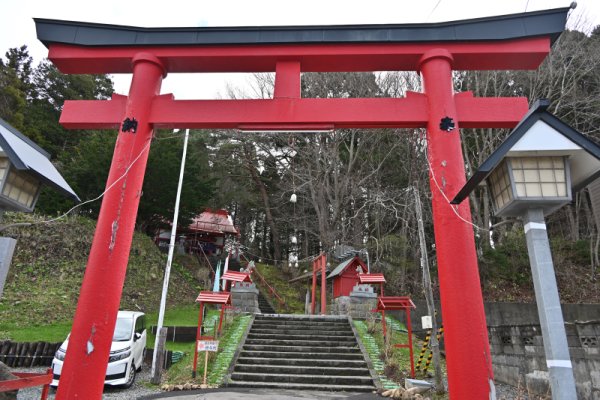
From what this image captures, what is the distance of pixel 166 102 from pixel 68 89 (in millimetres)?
26490

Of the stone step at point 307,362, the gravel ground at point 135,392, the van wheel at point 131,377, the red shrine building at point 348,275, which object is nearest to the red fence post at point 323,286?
the red shrine building at point 348,275

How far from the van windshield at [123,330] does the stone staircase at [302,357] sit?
2750mm

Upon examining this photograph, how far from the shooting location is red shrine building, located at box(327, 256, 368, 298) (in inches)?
640

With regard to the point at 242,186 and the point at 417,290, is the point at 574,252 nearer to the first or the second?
the point at 417,290

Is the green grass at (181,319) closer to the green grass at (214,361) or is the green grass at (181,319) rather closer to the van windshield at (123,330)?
the green grass at (214,361)

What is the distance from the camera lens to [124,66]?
19.0 feet

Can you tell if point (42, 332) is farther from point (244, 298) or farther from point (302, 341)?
point (302, 341)

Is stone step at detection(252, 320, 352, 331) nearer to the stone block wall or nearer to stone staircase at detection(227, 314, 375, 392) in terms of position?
stone staircase at detection(227, 314, 375, 392)

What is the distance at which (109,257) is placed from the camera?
4703 millimetres

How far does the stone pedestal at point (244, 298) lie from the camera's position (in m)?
14.8

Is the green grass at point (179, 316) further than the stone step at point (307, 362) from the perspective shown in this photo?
Yes

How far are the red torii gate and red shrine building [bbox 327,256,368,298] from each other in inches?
458

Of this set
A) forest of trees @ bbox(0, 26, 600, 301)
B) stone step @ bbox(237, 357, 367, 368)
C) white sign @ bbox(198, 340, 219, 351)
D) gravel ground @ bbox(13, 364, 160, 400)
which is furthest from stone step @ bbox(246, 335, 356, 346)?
forest of trees @ bbox(0, 26, 600, 301)

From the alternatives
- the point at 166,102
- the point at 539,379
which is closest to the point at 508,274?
the point at 539,379
